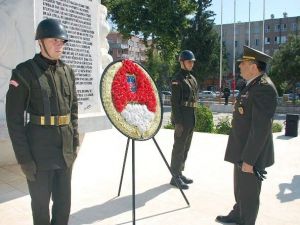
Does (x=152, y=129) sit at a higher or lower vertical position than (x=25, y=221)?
higher

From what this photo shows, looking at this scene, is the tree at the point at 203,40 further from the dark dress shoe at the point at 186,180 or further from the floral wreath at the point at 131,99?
the floral wreath at the point at 131,99

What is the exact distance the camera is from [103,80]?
4.27m

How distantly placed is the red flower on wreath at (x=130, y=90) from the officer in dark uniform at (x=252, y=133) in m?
1.14

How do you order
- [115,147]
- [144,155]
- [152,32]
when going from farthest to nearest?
[152,32] < [115,147] < [144,155]

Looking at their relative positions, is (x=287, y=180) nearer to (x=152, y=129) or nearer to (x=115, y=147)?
(x=152, y=129)

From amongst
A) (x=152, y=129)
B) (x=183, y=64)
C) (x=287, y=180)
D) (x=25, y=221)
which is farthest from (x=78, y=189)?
(x=287, y=180)

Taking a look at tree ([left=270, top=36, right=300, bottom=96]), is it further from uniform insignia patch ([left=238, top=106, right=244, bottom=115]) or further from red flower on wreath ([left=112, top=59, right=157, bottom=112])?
uniform insignia patch ([left=238, top=106, right=244, bottom=115])

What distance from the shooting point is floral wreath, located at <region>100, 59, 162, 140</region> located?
14.1 feet

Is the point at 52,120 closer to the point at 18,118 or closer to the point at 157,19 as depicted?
the point at 18,118

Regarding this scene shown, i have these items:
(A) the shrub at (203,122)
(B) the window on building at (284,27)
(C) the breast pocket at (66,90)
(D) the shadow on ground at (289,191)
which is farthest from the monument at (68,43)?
(B) the window on building at (284,27)

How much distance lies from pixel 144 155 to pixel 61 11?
3.28 meters

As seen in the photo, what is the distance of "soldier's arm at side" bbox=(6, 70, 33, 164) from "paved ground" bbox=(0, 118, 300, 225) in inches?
60.1

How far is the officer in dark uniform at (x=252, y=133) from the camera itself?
3.56 meters

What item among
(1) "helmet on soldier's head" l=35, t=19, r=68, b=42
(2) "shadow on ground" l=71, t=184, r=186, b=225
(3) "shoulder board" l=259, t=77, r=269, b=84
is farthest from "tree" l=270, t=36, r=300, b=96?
(1) "helmet on soldier's head" l=35, t=19, r=68, b=42
